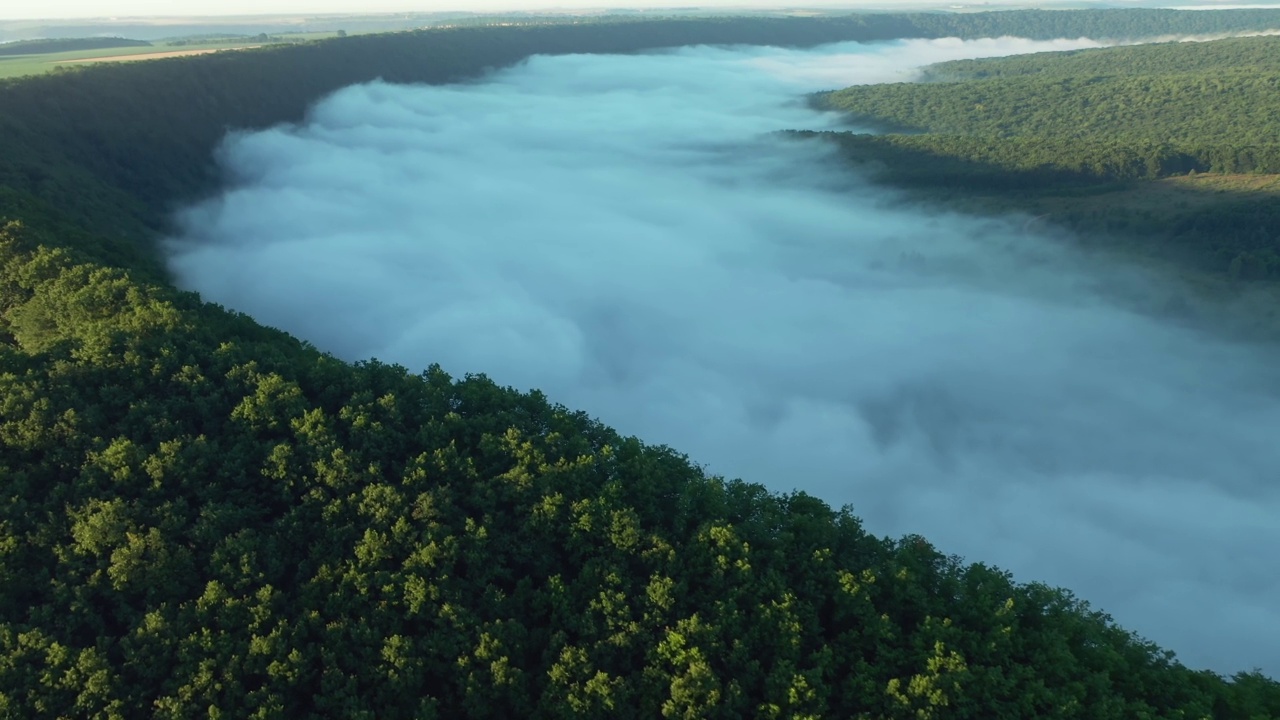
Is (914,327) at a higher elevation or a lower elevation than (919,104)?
lower

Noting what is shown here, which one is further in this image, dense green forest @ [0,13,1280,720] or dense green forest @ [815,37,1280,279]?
dense green forest @ [815,37,1280,279]

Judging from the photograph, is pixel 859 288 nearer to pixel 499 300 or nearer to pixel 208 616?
pixel 499 300

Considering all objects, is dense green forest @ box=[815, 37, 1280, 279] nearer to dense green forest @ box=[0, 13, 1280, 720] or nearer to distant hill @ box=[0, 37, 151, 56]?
dense green forest @ box=[0, 13, 1280, 720]

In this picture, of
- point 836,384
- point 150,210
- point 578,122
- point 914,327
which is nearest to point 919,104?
point 578,122

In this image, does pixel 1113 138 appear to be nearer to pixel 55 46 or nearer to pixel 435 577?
pixel 435 577

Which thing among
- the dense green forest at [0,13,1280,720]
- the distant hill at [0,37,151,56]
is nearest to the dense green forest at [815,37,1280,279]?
the dense green forest at [0,13,1280,720]

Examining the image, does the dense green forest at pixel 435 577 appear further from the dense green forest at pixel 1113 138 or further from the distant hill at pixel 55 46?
the distant hill at pixel 55 46
